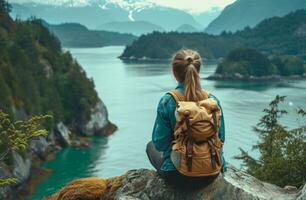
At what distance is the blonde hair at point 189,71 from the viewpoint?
7572mm

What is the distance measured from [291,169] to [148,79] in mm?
144677

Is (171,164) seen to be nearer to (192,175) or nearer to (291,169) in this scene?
(192,175)

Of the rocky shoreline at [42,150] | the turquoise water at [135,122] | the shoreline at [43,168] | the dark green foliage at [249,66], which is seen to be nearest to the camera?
the rocky shoreline at [42,150]

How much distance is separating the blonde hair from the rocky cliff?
1378mm

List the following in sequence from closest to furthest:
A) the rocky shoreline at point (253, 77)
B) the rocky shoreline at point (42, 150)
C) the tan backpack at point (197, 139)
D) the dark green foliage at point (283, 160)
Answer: the tan backpack at point (197, 139) < the dark green foliage at point (283, 160) < the rocky shoreline at point (42, 150) < the rocky shoreline at point (253, 77)

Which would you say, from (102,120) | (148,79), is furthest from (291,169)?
(148,79)

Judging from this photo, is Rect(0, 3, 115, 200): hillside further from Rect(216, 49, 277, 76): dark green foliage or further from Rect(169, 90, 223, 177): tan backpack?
Rect(216, 49, 277, 76): dark green foliage

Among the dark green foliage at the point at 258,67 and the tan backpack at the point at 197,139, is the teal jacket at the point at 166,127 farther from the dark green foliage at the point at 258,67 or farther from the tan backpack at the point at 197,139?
the dark green foliage at the point at 258,67

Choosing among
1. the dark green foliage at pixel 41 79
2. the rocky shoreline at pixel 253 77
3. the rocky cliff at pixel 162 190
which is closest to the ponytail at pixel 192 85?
the rocky cliff at pixel 162 190

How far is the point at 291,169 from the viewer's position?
21.8 metres

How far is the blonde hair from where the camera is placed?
7.57 meters

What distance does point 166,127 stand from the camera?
7.83 metres

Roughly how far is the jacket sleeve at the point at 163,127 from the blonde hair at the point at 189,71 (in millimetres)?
313

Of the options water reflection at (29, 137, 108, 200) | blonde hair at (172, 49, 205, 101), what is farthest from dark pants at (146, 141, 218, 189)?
water reflection at (29, 137, 108, 200)
